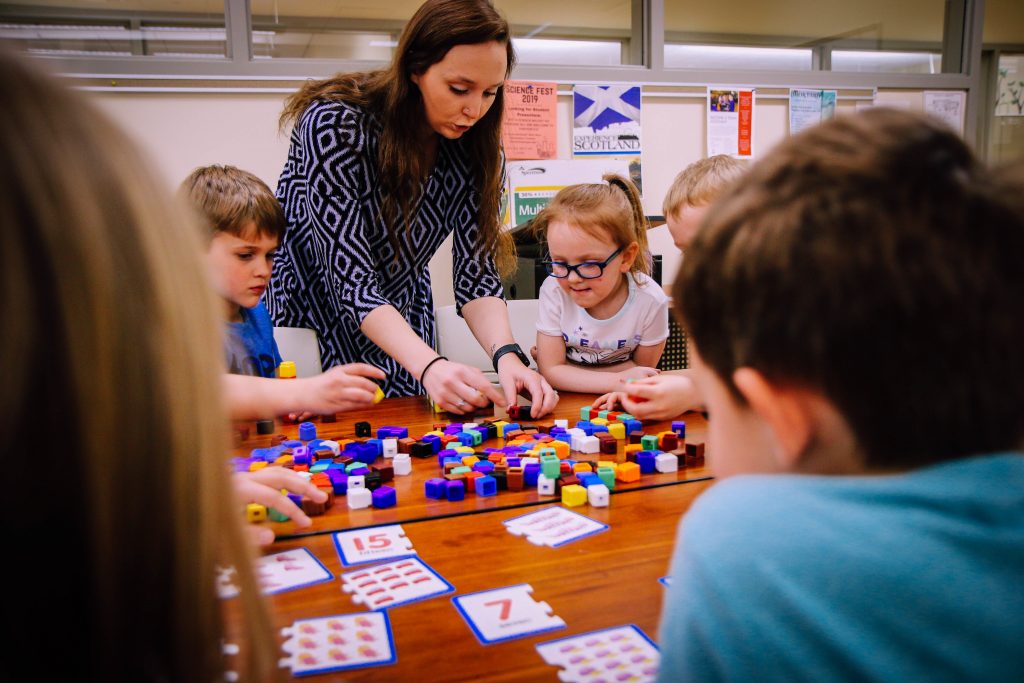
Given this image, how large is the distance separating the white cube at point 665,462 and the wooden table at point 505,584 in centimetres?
13

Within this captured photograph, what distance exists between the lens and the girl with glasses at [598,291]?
6.35ft

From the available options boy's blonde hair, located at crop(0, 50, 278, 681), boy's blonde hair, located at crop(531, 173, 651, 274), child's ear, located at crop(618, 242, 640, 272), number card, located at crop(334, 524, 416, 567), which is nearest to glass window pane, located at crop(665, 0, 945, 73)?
boy's blonde hair, located at crop(531, 173, 651, 274)

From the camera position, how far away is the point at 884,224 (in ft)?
1.39

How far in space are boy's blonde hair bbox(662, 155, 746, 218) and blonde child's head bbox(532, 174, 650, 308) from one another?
0.60 feet

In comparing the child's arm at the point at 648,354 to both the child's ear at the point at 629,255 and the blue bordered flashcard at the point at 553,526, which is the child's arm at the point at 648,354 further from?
the blue bordered flashcard at the point at 553,526

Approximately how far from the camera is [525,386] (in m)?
1.53

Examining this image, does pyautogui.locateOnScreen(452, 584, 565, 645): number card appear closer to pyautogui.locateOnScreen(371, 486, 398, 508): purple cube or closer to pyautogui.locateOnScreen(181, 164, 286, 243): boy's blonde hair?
pyautogui.locateOnScreen(371, 486, 398, 508): purple cube

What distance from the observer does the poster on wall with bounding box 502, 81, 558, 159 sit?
9.73 feet

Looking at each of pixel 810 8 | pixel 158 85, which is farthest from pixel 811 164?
pixel 810 8

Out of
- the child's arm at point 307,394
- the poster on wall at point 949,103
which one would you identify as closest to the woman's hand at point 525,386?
the child's arm at point 307,394

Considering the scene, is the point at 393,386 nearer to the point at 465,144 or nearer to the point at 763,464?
the point at 465,144

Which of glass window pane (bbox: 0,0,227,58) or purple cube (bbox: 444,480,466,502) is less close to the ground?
glass window pane (bbox: 0,0,227,58)

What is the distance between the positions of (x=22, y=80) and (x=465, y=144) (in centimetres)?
148

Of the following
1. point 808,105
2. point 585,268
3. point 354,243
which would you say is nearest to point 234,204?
point 354,243
